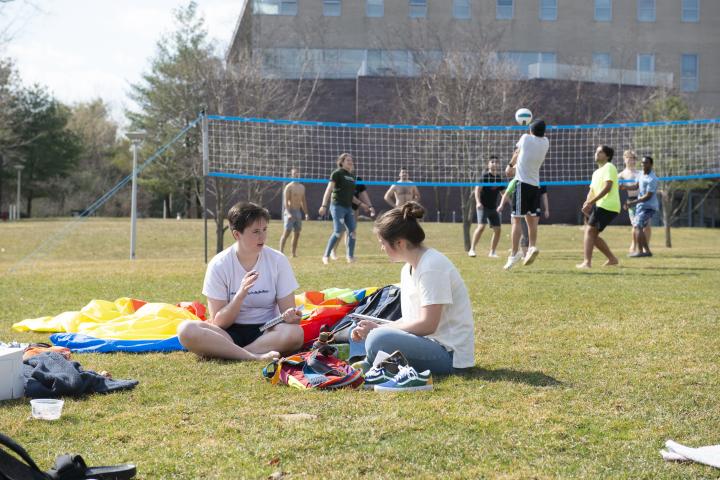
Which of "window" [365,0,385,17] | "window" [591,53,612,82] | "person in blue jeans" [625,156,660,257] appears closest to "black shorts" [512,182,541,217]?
"person in blue jeans" [625,156,660,257]

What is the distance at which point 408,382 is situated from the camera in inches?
199

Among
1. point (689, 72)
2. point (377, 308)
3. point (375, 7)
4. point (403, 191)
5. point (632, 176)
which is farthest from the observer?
point (689, 72)

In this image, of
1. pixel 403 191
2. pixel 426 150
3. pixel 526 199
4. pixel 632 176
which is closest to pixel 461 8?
pixel 426 150

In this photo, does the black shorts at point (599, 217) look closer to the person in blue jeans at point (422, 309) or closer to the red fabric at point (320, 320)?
the red fabric at point (320, 320)

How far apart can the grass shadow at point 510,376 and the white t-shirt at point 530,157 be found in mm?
6506

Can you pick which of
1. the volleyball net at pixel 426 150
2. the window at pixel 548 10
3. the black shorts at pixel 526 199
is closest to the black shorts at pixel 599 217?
the black shorts at pixel 526 199

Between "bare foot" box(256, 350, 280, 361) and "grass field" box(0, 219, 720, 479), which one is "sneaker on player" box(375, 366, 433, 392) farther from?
"bare foot" box(256, 350, 280, 361)

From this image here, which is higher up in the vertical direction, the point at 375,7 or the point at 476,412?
the point at 375,7

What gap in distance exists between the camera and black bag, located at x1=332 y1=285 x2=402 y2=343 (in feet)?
21.0

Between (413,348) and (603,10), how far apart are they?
4385 centimetres

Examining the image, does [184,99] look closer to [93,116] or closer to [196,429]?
[93,116]

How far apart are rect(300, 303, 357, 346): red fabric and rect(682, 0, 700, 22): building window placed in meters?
45.2

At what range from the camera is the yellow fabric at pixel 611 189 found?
12352 mm

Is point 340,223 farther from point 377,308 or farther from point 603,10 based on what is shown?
point 603,10
